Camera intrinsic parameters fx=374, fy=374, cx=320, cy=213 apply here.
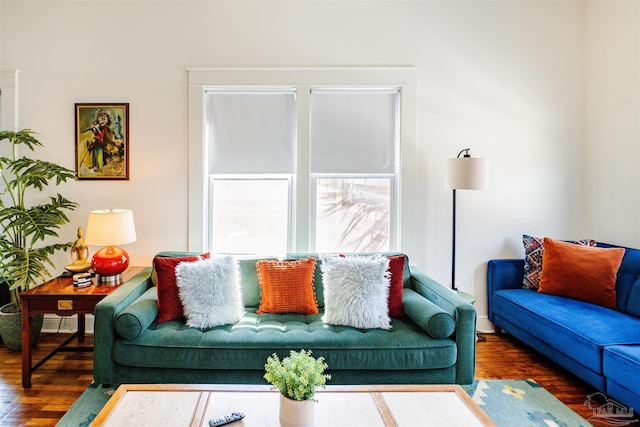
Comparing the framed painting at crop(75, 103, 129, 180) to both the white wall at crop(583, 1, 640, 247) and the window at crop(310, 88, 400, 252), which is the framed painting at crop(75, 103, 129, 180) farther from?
Answer: the white wall at crop(583, 1, 640, 247)

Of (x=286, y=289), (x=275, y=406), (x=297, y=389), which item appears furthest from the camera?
(x=286, y=289)

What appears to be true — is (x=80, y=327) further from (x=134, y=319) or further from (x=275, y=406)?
(x=275, y=406)

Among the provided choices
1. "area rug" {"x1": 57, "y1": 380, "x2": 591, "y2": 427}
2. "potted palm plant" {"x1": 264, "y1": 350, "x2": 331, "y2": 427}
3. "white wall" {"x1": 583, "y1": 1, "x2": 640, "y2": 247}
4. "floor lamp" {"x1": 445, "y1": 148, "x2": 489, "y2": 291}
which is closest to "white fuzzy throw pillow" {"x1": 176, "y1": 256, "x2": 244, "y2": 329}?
"area rug" {"x1": 57, "y1": 380, "x2": 591, "y2": 427}

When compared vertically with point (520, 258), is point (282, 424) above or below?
below

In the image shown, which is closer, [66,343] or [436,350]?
[436,350]

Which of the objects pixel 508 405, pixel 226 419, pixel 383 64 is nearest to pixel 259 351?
pixel 226 419

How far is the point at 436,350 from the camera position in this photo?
7.29ft

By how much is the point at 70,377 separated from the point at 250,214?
1.76m

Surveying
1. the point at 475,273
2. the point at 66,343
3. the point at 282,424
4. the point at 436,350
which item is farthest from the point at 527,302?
the point at 66,343

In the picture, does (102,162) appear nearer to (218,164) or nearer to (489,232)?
(218,164)

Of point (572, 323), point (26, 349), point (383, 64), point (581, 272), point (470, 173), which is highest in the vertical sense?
point (383, 64)

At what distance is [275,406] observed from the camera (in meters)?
1.56

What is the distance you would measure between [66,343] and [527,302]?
364 cm

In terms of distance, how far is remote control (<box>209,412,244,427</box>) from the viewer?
142 centimetres
